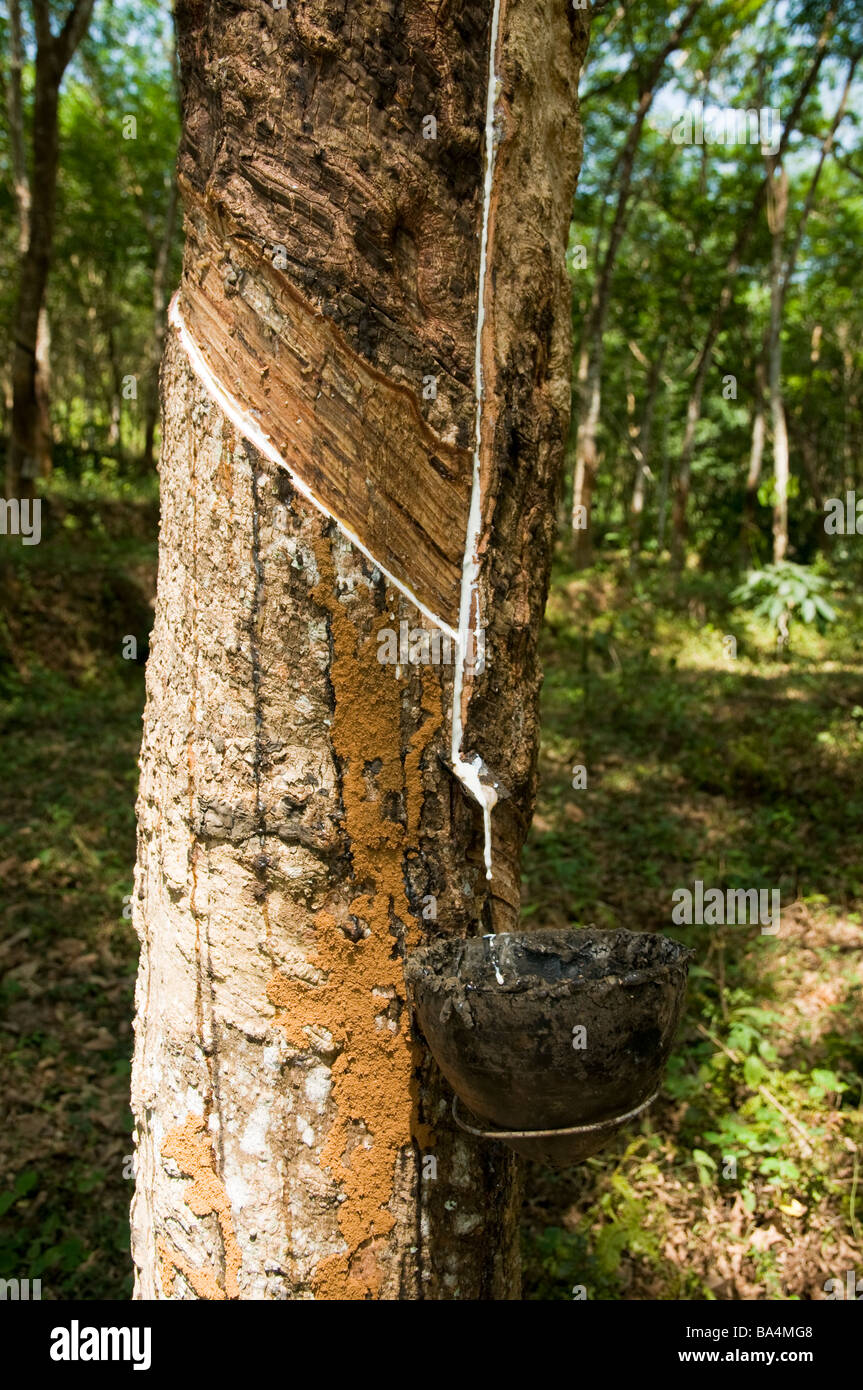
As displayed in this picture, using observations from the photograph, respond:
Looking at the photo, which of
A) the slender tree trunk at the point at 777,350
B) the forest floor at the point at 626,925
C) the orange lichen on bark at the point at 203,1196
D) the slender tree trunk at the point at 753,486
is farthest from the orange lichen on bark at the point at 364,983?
the slender tree trunk at the point at 753,486

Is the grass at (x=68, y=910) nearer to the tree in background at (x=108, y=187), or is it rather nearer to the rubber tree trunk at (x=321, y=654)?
the rubber tree trunk at (x=321, y=654)

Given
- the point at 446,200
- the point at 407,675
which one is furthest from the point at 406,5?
the point at 407,675

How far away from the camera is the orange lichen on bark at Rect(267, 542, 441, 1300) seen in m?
1.32

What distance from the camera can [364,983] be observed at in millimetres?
1345

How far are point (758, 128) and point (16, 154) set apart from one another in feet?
28.4

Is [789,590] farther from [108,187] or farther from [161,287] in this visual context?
[108,187]

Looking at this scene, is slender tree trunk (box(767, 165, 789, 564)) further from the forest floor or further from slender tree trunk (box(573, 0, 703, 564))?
the forest floor

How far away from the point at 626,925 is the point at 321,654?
3367 mm

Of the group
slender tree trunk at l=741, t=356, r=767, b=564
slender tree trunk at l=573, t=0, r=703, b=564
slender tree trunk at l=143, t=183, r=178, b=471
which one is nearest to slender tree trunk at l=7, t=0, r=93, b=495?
slender tree trunk at l=143, t=183, r=178, b=471

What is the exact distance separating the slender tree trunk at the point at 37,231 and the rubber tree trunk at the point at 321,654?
6.69 metres

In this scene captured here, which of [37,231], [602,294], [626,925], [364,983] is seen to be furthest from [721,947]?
[602,294]

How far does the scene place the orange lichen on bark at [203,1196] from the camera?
4.32ft

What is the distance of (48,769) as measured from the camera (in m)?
5.94

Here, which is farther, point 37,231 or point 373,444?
point 37,231
